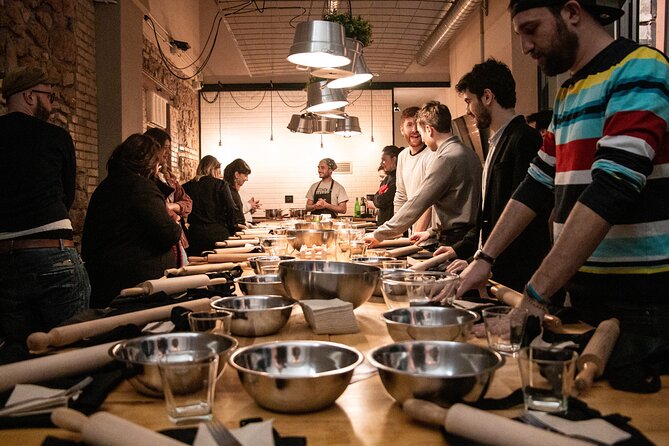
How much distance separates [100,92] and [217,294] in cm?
514

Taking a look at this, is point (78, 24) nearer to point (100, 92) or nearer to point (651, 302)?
point (100, 92)

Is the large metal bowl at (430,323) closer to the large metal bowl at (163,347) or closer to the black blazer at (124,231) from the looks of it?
the large metal bowl at (163,347)

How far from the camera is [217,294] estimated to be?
6.89ft

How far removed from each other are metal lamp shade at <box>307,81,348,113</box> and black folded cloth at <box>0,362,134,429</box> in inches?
159

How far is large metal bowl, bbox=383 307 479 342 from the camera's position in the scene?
1.33 metres

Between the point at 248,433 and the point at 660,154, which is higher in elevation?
the point at 660,154

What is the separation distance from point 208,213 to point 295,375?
5.85 meters

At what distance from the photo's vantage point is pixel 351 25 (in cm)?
440

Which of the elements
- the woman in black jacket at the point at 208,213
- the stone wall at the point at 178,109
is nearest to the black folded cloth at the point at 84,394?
the woman in black jacket at the point at 208,213

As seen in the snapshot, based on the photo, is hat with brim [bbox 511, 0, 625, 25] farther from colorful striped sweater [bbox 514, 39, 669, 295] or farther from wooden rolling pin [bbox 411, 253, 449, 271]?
wooden rolling pin [bbox 411, 253, 449, 271]

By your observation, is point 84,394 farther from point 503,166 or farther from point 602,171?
point 503,166

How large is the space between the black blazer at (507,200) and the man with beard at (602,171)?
3.14 ft

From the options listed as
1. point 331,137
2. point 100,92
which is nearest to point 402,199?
point 100,92

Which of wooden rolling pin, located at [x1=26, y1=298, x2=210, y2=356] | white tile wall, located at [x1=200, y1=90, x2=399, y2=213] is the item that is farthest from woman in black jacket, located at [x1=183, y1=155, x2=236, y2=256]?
white tile wall, located at [x1=200, y1=90, x2=399, y2=213]
